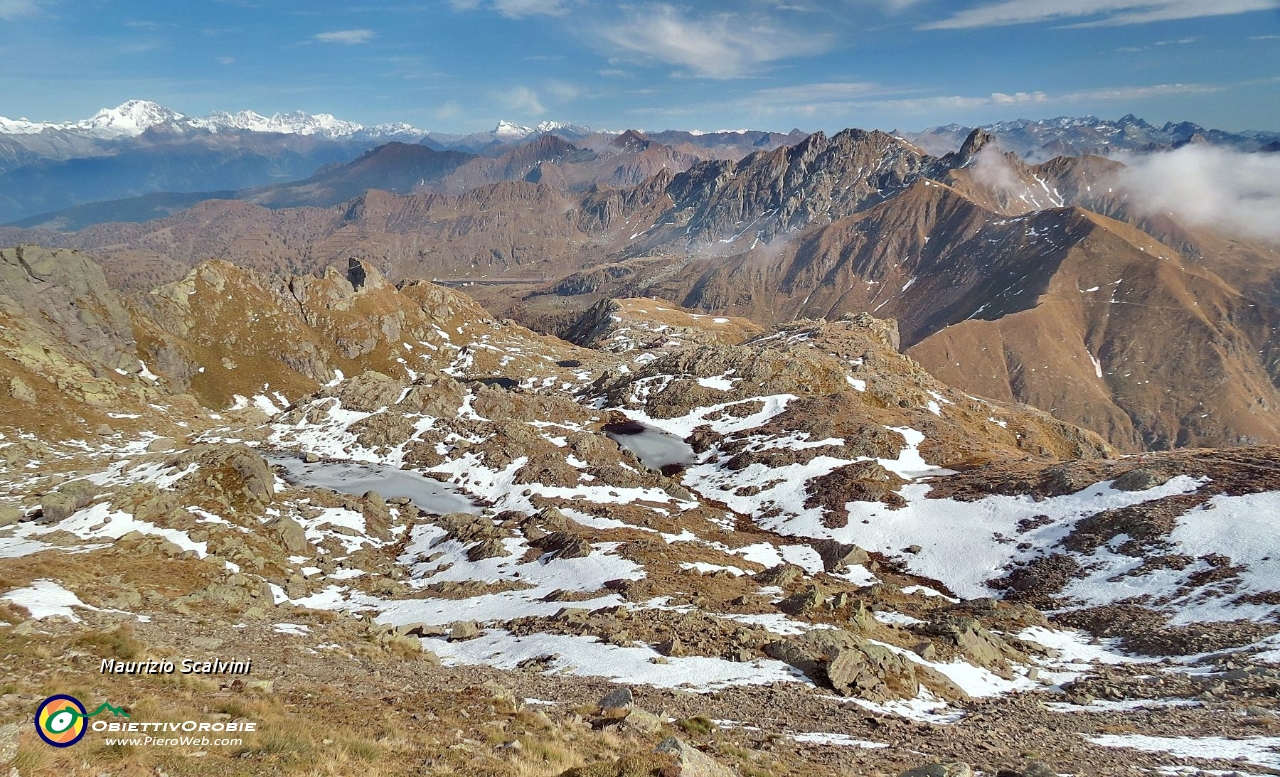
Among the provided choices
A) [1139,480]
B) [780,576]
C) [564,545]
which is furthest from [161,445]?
[1139,480]

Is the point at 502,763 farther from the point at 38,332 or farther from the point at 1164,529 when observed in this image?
the point at 38,332

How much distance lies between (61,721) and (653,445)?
81.0 metres

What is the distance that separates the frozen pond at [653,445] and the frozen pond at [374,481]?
27.3 m

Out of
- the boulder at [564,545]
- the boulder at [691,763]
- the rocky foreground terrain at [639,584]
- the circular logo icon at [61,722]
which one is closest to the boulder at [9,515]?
the rocky foreground terrain at [639,584]

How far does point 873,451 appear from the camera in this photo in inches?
3093

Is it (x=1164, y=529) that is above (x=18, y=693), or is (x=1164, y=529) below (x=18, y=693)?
below

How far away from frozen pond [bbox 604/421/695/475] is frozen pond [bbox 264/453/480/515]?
27285mm

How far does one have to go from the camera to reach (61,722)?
1317 cm

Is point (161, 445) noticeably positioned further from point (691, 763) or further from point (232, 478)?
point (691, 763)

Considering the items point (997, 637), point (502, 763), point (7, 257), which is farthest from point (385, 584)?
point (7, 257)

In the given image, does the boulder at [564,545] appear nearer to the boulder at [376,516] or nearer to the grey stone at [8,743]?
the boulder at [376,516]

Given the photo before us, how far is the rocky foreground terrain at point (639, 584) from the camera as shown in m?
19.8

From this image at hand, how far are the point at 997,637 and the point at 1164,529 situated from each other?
2219 centimetres

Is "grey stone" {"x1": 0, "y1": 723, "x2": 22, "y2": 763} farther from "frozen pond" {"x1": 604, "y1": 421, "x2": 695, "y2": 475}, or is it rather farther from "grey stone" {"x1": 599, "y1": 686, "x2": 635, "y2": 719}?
"frozen pond" {"x1": 604, "y1": 421, "x2": 695, "y2": 475}
